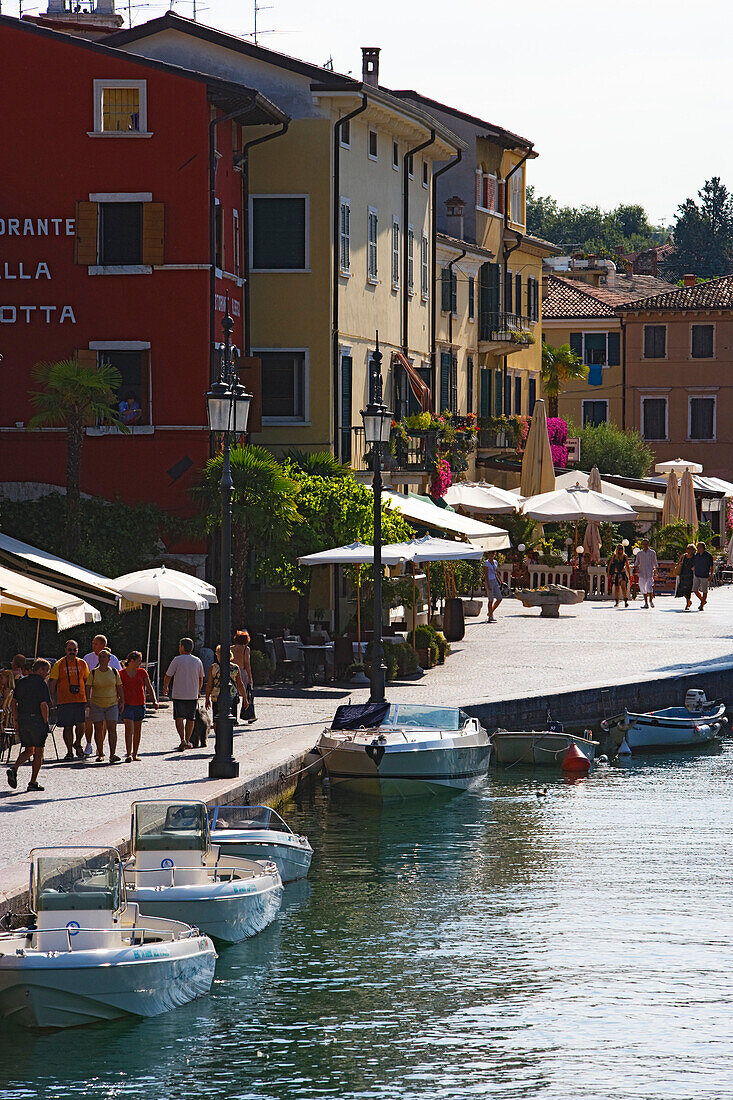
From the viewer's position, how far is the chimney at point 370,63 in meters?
45.5

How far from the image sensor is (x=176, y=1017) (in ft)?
49.9

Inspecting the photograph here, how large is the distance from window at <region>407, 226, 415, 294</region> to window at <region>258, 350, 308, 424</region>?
332 inches

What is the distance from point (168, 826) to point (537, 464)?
116 feet

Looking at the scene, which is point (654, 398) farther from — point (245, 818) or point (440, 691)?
point (245, 818)

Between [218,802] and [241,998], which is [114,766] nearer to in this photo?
[218,802]

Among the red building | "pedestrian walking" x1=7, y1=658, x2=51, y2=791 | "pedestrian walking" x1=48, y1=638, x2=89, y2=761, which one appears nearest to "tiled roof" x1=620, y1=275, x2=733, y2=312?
the red building

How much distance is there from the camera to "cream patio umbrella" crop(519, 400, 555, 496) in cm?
5169

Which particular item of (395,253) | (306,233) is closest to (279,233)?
(306,233)

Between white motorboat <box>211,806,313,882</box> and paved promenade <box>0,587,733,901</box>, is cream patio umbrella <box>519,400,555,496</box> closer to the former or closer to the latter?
paved promenade <box>0,587,733,901</box>

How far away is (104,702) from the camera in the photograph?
23.6m

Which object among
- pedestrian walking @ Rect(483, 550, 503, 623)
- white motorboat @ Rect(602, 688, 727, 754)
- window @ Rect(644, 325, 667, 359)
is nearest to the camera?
white motorboat @ Rect(602, 688, 727, 754)

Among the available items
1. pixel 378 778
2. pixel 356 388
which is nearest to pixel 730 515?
pixel 356 388

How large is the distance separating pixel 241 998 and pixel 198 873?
67.6 inches

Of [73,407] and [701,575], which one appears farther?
[701,575]
